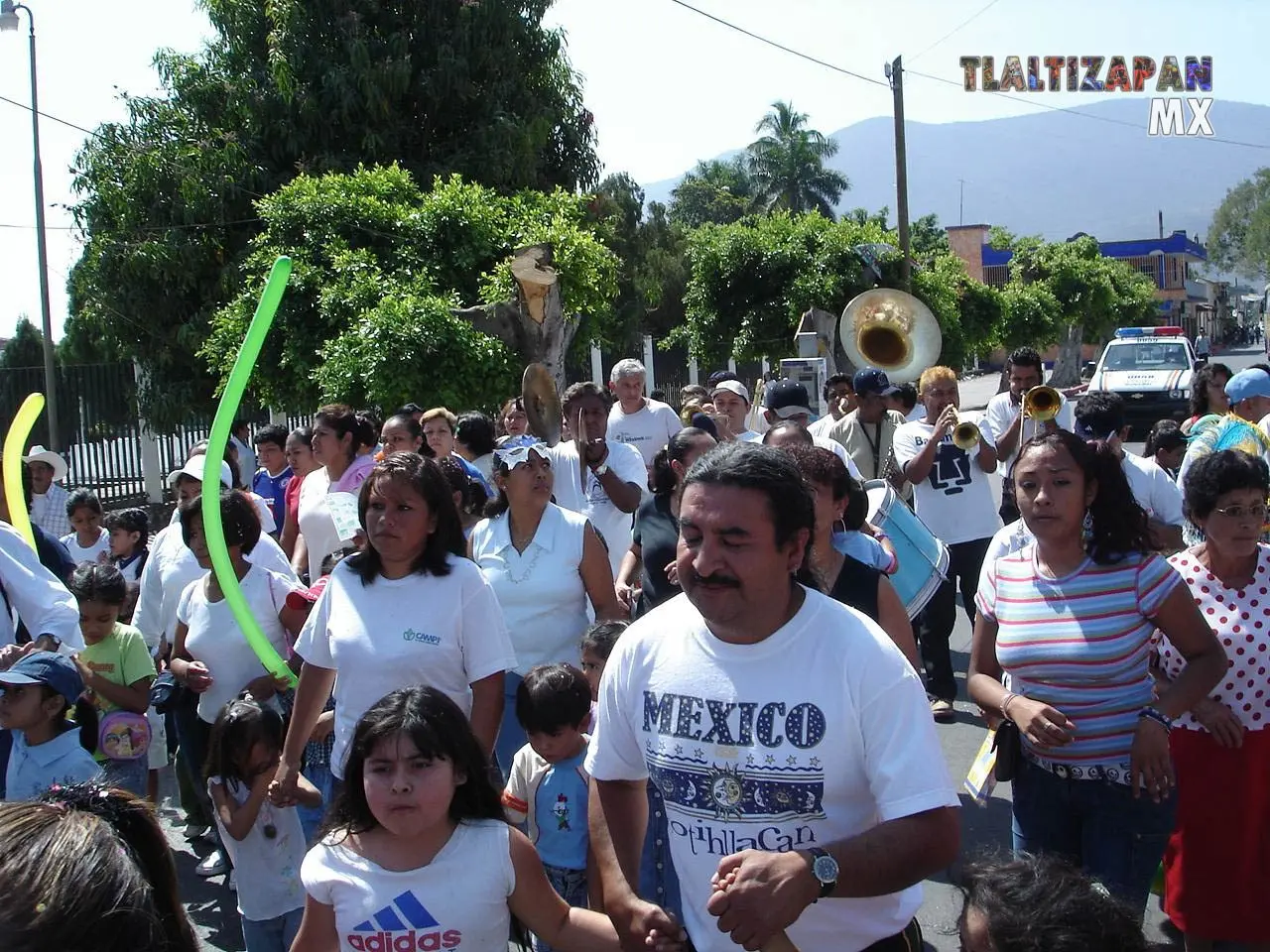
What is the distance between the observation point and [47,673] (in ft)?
13.7

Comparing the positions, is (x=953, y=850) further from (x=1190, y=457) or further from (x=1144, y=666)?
(x=1190, y=457)

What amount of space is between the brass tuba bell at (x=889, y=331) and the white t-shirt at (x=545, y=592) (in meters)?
9.89

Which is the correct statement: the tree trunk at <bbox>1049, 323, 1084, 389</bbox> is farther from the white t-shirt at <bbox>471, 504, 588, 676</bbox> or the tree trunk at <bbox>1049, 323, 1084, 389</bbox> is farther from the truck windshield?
the white t-shirt at <bbox>471, 504, 588, 676</bbox>

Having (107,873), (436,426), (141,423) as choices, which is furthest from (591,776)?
(141,423)

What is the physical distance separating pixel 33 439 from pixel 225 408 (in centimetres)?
1459

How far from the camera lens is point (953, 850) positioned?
7.52 feet

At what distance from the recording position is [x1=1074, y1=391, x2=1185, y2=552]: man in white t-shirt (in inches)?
215

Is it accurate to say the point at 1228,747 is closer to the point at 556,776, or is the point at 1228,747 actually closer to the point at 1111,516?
the point at 1111,516

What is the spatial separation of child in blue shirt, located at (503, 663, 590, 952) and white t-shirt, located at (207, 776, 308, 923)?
2.69 feet

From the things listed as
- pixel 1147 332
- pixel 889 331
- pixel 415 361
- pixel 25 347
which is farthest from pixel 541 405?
pixel 1147 332

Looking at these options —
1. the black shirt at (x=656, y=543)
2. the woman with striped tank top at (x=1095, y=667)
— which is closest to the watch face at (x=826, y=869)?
the woman with striped tank top at (x=1095, y=667)

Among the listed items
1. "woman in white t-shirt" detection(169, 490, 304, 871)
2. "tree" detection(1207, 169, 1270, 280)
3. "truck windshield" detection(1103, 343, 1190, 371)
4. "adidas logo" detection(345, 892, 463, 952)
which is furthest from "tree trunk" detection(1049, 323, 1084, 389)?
"tree" detection(1207, 169, 1270, 280)

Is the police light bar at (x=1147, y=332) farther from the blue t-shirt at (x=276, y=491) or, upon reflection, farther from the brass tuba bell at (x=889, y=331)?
the blue t-shirt at (x=276, y=491)

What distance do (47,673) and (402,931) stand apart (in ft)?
6.78
